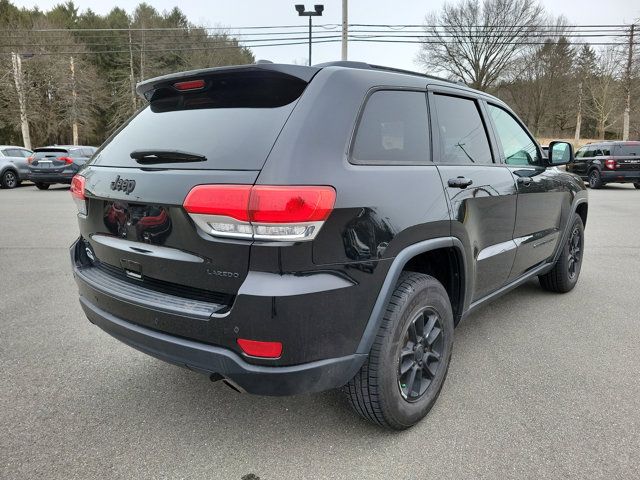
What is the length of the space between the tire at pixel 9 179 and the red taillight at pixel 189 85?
16778 mm

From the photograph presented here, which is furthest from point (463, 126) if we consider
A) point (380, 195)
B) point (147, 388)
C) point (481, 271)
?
point (147, 388)

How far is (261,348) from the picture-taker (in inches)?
73.4

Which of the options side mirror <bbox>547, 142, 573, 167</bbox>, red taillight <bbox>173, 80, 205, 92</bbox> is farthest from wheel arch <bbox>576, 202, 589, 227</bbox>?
red taillight <bbox>173, 80, 205, 92</bbox>

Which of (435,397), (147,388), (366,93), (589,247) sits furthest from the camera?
(589,247)

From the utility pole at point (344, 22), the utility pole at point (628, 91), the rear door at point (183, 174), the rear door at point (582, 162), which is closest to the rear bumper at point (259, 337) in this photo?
the rear door at point (183, 174)

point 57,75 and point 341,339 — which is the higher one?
point 57,75

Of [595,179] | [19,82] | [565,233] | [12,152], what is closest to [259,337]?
[565,233]

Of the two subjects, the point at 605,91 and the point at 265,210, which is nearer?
the point at 265,210

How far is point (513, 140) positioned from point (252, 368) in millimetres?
2816

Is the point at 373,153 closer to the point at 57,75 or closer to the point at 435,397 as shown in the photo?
the point at 435,397

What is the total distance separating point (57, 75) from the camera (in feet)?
109

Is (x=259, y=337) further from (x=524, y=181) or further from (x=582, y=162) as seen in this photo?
(x=582, y=162)

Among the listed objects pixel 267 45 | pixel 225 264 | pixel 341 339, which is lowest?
pixel 341 339

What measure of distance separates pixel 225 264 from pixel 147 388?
4.55ft
